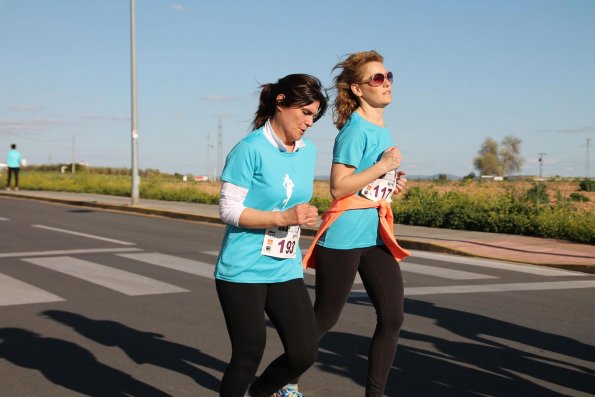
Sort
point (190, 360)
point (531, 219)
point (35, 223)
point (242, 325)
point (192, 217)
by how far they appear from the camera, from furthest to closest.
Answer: point (192, 217)
point (35, 223)
point (531, 219)
point (190, 360)
point (242, 325)

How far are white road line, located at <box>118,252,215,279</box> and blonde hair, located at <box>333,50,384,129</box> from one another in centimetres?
558

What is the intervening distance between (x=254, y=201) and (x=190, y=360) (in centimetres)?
238

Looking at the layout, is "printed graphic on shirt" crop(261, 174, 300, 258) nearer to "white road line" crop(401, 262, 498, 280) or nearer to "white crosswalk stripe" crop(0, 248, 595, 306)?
"white crosswalk stripe" crop(0, 248, 595, 306)

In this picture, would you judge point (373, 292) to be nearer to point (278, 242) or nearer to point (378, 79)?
point (278, 242)

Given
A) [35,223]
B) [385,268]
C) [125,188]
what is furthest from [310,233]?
[125,188]

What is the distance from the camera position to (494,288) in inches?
370

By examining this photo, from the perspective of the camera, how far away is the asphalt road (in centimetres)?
530

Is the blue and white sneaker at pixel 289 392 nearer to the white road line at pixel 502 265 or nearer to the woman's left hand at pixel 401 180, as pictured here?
the woman's left hand at pixel 401 180

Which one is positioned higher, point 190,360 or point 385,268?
point 385,268

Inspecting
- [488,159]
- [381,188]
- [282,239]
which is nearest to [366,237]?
[381,188]

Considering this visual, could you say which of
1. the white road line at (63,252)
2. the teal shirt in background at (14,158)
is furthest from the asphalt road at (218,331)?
the teal shirt in background at (14,158)

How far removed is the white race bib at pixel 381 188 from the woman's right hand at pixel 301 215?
3.09ft

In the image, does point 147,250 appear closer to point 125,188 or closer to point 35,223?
point 35,223

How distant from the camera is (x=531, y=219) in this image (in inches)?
627
